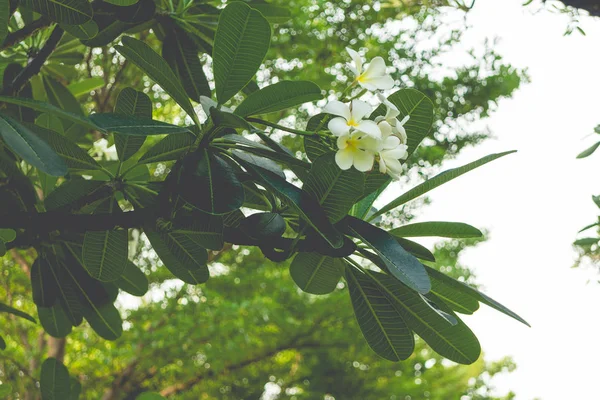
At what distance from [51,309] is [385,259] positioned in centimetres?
73

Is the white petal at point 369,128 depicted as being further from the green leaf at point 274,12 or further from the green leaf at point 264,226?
the green leaf at point 274,12

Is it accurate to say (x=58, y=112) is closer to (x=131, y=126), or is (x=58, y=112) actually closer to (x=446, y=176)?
(x=131, y=126)

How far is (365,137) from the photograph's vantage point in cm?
60

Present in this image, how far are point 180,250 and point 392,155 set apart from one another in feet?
0.98

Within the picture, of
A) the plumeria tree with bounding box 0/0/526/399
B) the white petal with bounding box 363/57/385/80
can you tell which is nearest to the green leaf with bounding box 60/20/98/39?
the plumeria tree with bounding box 0/0/526/399

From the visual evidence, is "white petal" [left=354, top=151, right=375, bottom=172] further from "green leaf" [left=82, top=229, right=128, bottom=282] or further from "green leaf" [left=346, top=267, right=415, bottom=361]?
"green leaf" [left=82, top=229, right=128, bottom=282]

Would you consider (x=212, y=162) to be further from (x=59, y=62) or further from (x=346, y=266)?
(x=59, y=62)

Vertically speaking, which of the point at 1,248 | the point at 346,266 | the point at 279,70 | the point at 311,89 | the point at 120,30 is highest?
the point at 279,70

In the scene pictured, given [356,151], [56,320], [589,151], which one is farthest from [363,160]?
[589,151]

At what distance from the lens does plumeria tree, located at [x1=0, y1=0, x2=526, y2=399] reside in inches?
24.2

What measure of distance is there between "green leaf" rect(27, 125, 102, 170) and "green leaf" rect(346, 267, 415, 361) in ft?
1.12

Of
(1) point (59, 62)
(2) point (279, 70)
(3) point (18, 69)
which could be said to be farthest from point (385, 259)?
(2) point (279, 70)

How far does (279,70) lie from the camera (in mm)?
3510

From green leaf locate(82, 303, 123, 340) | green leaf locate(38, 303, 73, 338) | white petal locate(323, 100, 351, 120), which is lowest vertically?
green leaf locate(38, 303, 73, 338)
